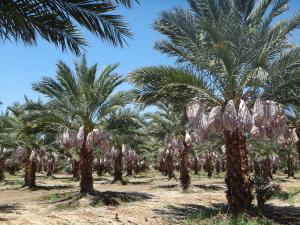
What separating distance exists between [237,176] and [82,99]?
27.7ft

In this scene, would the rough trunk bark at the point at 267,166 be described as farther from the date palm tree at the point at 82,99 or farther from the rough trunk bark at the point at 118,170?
the date palm tree at the point at 82,99

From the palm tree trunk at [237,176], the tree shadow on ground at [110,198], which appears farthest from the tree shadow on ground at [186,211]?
the tree shadow on ground at [110,198]

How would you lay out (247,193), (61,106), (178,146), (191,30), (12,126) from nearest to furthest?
(247,193) → (191,30) → (61,106) → (178,146) → (12,126)

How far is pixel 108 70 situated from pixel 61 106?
280 centimetres

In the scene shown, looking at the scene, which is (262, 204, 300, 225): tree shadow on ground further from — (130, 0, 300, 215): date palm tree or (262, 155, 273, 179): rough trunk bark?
(262, 155, 273, 179): rough trunk bark

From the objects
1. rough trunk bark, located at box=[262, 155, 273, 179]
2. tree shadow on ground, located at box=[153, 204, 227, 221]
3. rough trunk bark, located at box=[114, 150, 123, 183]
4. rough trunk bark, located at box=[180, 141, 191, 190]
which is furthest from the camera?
rough trunk bark, located at box=[262, 155, 273, 179]

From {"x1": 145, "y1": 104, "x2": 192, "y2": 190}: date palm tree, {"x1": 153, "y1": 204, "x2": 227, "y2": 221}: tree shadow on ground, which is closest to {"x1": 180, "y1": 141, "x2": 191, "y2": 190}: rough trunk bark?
{"x1": 145, "y1": 104, "x2": 192, "y2": 190}: date palm tree

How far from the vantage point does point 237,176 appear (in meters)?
12.0

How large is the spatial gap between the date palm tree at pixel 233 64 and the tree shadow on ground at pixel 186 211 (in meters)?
0.95

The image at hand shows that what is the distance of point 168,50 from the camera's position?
13875 mm

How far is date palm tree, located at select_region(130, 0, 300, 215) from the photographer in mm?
11883

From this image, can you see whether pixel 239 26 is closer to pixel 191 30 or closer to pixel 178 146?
pixel 191 30

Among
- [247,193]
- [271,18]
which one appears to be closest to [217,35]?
[271,18]

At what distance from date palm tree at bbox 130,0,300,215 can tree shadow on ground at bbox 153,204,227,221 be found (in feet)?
3.12
